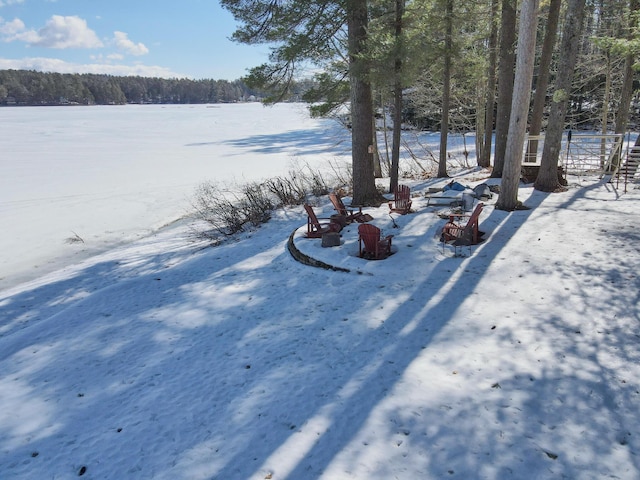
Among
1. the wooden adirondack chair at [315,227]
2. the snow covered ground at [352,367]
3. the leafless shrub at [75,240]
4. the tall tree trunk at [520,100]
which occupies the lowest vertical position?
the leafless shrub at [75,240]

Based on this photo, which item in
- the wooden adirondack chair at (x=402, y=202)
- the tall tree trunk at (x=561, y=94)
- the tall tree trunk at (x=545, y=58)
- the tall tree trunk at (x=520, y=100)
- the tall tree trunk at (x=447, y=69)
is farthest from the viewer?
the tall tree trunk at (x=447, y=69)

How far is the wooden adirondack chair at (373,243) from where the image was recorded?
719cm

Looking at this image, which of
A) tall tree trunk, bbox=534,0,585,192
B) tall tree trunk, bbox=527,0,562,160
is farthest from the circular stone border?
tall tree trunk, bbox=527,0,562,160

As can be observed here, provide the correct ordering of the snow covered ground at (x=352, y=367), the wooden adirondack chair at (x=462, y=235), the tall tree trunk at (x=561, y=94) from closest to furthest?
the snow covered ground at (x=352, y=367) < the wooden adirondack chair at (x=462, y=235) < the tall tree trunk at (x=561, y=94)

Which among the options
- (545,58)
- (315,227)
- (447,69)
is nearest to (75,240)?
(315,227)

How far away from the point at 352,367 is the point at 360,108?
7.48m

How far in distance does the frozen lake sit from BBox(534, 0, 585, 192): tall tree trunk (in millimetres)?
11494

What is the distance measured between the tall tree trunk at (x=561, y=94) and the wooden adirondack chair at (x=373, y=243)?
5372 millimetres

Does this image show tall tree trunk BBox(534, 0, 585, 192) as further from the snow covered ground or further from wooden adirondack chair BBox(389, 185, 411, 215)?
wooden adirondack chair BBox(389, 185, 411, 215)

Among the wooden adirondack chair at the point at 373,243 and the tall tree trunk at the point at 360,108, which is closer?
the wooden adirondack chair at the point at 373,243

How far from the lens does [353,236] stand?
8.45m

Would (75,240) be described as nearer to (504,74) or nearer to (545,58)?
(504,74)

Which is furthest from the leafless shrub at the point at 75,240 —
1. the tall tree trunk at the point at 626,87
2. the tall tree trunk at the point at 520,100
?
the tall tree trunk at the point at 626,87

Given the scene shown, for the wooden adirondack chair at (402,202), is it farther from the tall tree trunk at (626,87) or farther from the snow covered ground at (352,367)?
the tall tree trunk at (626,87)
